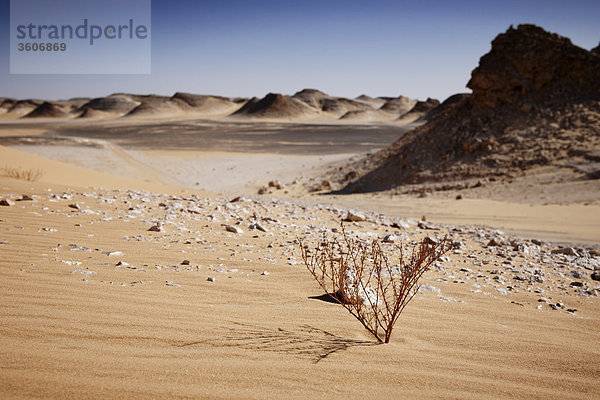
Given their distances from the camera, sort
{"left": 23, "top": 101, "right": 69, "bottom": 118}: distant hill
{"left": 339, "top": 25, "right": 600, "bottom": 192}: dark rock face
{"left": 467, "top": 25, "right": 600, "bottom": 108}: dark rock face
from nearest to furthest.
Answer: {"left": 339, "top": 25, "right": 600, "bottom": 192}: dark rock face < {"left": 467, "top": 25, "right": 600, "bottom": 108}: dark rock face < {"left": 23, "top": 101, "right": 69, "bottom": 118}: distant hill

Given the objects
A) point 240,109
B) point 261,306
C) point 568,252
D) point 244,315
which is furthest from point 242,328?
point 240,109

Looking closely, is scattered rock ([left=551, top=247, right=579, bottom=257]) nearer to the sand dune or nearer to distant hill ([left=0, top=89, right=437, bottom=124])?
the sand dune

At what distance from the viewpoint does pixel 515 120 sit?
15430 mm

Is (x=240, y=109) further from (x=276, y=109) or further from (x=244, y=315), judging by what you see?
(x=244, y=315)

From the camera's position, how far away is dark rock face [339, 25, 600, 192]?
14.4 metres

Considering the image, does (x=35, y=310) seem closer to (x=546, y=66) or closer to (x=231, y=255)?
(x=231, y=255)

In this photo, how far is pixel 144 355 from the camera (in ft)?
6.81

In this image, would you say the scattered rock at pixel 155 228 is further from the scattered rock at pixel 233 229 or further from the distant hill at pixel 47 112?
the distant hill at pixel 47 112

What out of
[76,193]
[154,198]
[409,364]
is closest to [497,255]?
[409,364]

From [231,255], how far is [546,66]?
1608 cm

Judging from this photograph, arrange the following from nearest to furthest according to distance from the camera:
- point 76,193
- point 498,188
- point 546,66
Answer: point 76,193
point 498,188
point 546,66

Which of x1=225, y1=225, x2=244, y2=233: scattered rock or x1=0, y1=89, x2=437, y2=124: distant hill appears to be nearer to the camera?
x1=225, y1=225, x2=244, y2=233: scattered rock

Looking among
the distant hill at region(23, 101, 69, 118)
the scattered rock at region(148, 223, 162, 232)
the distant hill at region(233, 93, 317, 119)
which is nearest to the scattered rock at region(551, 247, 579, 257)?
the scattered rock at region(148, 223, 162, 232)

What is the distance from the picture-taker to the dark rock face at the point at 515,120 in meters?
14.4
